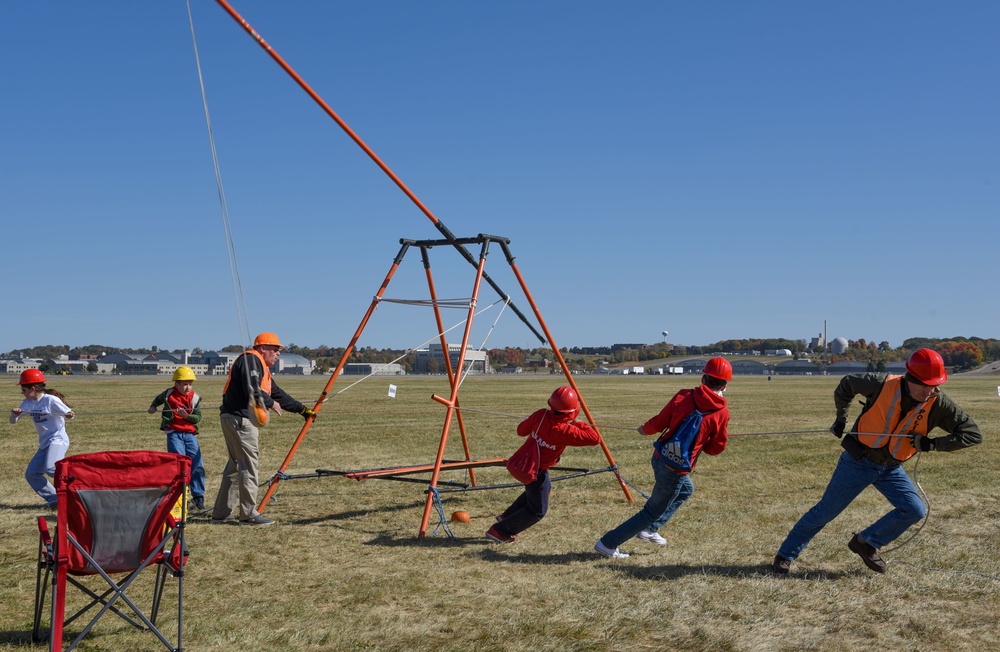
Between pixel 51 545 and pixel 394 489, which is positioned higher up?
pixel 51 545

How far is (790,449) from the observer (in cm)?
1567

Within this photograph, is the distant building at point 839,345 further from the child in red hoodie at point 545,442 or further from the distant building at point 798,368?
the child in red hoodie at point 545,442

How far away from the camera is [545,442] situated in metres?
7.41

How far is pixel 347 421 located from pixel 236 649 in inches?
686

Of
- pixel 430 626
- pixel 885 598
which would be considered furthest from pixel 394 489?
pixel 885 598

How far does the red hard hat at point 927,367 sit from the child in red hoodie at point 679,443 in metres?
1.34

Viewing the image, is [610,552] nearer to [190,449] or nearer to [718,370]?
[718,370]

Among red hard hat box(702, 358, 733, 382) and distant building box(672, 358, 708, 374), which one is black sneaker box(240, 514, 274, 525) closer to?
red hard hat box(702, 358, 733, 382)

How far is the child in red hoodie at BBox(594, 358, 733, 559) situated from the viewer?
270 inches

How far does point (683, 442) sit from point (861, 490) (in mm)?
1409

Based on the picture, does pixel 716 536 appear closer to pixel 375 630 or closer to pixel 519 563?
pixel 519 563

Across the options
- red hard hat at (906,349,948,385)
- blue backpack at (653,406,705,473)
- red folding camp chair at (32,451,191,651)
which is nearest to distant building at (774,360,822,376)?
blue backpack at (653,406,705,473)

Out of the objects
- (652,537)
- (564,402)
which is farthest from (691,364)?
(564,402)

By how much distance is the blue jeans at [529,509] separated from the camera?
764 cm
